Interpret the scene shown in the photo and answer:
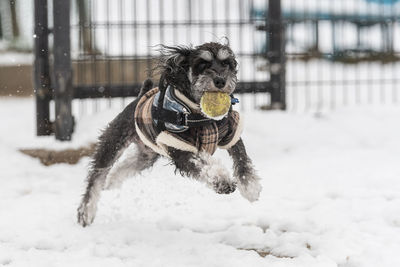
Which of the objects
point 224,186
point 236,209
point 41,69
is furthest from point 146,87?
point 41,69

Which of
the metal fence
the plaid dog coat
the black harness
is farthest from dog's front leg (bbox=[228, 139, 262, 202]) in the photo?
the metal fence

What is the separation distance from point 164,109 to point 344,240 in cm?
130

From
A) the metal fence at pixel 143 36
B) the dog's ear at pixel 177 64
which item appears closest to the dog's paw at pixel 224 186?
the dog's ear at pixel 177 64

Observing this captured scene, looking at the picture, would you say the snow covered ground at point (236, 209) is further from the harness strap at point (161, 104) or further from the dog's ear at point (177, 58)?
the dog's ear at point (177, 58)

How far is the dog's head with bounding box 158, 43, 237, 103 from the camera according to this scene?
2.82 metres

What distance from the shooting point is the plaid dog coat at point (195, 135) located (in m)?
2.97

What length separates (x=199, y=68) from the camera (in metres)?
2.93

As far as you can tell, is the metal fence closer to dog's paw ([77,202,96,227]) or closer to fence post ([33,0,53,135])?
fence post ([33,0,53,135])

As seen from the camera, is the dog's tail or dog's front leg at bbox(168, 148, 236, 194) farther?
the dog's tail

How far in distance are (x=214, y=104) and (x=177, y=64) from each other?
39 cm

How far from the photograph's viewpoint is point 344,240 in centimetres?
314

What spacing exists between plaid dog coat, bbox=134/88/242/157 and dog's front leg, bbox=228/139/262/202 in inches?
6.9

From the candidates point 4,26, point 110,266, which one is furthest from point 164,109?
point 4,26

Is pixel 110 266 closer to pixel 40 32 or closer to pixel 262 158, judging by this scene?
pixel 262 158
